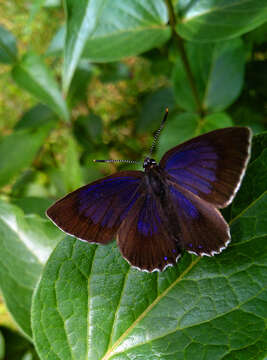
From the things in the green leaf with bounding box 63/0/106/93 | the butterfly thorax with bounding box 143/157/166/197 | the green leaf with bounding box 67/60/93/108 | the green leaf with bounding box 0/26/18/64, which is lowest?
the green leaf with bounding box 67/60/93/108

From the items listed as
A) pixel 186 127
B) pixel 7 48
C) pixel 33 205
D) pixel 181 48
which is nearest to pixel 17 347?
pixel 33 205

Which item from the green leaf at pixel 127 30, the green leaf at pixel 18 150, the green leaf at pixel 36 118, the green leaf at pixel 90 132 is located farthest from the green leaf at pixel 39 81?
the green leaf at pixel 90 132

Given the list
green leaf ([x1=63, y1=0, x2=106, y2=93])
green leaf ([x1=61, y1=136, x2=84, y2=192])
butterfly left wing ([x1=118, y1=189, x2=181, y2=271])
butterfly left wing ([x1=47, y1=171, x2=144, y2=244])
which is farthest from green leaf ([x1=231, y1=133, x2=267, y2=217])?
green leaf ([x1=61, y1=136, x2=84, y2=192])

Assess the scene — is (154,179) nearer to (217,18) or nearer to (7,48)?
(217,18)

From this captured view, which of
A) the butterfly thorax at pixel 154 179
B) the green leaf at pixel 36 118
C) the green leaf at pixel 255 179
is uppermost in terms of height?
the green leaf at pixel 255 179

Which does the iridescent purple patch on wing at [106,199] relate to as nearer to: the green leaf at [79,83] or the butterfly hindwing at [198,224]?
the butterfly hindwing at [198,224]

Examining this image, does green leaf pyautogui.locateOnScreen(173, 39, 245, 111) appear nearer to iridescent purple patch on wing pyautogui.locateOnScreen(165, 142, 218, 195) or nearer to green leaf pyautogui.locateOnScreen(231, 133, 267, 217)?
iridescent purple patch on wing pyautogui.locateOnScreen(165, 142, 218, 195)
